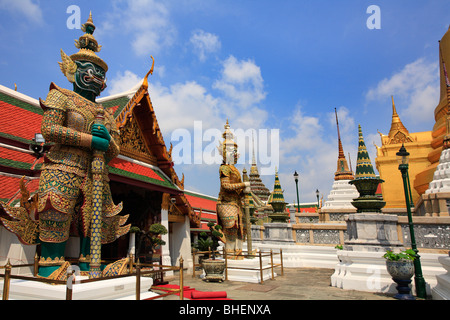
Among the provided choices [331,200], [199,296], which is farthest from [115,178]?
[331,200]

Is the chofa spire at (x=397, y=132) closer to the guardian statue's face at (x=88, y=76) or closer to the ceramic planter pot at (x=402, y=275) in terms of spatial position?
the ceramic planter pot at (x=402, y=275)

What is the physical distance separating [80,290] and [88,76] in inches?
158

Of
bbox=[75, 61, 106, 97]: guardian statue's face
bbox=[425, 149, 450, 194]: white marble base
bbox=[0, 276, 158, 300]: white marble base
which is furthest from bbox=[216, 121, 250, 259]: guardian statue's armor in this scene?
bbox=[425, 149, 450, 194]: white marble base

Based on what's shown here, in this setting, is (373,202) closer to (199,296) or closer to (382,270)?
(382,270)

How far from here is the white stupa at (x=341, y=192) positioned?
22.2 metres

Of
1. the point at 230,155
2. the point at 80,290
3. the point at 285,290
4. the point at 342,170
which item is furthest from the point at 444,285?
the point at 342,170

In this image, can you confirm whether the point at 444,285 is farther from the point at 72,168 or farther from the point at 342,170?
the point at 342,170

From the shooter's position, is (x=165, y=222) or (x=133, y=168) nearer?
(x=133, y=168)

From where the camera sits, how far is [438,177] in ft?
48.6

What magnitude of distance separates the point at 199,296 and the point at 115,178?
3.97 m

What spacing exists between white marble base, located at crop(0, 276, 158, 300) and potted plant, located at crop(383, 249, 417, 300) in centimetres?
556

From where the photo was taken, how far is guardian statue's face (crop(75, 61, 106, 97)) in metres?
5.79

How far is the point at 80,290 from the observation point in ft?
14.1

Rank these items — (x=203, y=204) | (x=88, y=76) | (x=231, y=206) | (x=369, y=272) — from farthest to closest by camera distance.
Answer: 1. (x=203, y=204)
2. (x=231, y=206)
3. (x=369, y=272)
4. (x=88, y=76)
